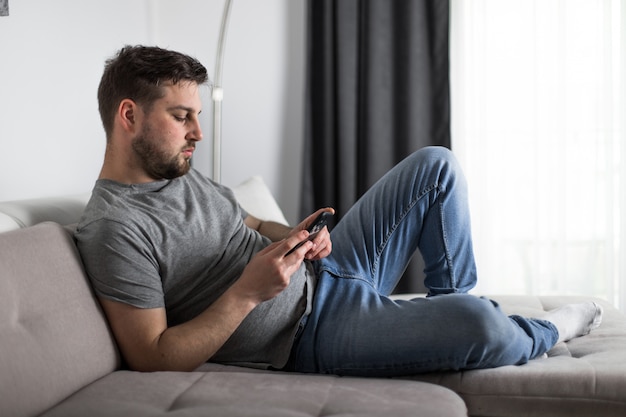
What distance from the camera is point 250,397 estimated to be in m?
1.46

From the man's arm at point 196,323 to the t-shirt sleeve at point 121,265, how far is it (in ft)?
0.07

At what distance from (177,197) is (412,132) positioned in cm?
215

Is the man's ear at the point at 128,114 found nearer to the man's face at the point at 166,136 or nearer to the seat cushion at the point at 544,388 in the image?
the man's face at the point at 166,136

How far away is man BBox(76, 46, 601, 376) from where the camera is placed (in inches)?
65.5

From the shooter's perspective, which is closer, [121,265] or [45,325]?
[45,325]

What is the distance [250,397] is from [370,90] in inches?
103

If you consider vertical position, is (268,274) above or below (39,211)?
below

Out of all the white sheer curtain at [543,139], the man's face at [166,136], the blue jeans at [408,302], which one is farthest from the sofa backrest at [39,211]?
the white sheer curtain at [543,139]

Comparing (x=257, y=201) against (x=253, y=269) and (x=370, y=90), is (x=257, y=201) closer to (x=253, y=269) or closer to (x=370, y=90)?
(x=253, y=269)

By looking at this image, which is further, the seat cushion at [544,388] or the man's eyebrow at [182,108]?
the man's eyebrow at [182,108]

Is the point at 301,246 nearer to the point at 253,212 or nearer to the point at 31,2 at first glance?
the point at 253,212

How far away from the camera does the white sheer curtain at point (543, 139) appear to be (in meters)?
3.75

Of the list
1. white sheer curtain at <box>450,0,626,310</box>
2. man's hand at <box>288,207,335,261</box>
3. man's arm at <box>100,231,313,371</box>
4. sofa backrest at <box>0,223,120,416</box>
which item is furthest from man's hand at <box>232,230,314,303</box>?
white sheer curtain at <box>450,0,626,310</box>

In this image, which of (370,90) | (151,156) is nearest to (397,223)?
(151,156)
